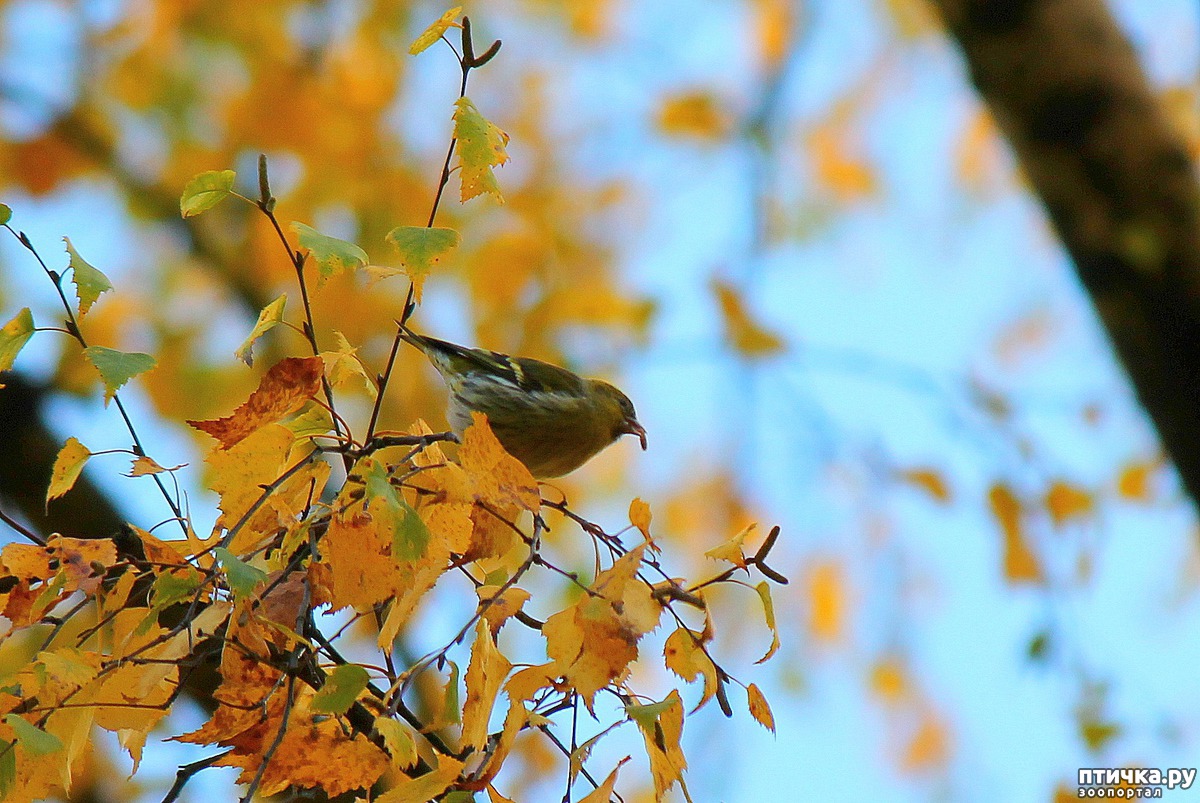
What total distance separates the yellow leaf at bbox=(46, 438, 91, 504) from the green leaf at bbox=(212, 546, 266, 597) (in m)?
0.30

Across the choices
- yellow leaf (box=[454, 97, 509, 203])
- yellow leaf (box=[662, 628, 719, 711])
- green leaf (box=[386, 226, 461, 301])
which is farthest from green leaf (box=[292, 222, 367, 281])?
yellow leaf (box=[662, 628, 719, 711])

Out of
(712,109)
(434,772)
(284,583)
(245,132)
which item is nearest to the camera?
(434,772)

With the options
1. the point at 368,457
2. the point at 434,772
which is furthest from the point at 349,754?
the point at 368,457

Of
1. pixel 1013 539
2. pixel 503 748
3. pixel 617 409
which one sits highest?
pixel 617 409

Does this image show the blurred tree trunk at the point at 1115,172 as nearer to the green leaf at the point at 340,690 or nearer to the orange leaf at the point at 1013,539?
the orange leaf at the point at 1013,539

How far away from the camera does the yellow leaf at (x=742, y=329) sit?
13.7 ft

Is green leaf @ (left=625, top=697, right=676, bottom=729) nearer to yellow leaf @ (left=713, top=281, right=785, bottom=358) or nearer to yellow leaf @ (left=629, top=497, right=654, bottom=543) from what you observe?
yellow leaf @ (left=629, top=497, right=654, bottom=543)

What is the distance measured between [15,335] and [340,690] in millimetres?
624

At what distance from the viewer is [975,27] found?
324 cm

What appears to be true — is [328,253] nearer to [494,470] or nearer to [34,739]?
[494,470]

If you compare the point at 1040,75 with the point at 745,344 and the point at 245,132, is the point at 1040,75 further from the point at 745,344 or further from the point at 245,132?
the point at 245,132

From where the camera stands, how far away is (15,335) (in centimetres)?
142

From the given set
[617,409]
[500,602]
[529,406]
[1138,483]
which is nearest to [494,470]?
[500,602]

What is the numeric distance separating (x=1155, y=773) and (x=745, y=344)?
1.91 m
